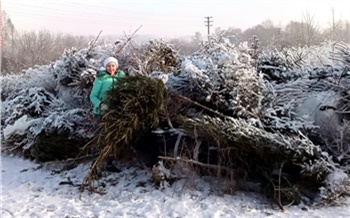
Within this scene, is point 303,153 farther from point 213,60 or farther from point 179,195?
point 213,60

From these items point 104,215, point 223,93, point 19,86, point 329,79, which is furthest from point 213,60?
point 19,86

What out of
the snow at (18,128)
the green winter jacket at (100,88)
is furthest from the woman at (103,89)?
the snow at (18,128)

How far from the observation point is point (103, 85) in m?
6.91

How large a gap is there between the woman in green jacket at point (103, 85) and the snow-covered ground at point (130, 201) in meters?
1.12

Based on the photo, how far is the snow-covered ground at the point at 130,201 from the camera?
5.42 metres

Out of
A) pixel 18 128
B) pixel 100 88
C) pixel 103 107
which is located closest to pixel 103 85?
pixel 100 88

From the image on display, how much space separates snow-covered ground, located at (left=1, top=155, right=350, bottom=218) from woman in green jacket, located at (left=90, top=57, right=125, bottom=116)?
1.12 m

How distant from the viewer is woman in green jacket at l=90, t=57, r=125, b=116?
6.67 meters

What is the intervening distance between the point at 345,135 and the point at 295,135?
2.58 feet

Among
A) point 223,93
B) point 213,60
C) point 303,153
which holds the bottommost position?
point 303,153

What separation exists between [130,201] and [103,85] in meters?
2.00

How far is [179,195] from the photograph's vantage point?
237 inches

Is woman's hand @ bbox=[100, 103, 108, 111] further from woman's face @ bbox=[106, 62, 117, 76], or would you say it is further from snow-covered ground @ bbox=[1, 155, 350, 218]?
snow-covered ground @ bbox=[1, 155, 350, 218]

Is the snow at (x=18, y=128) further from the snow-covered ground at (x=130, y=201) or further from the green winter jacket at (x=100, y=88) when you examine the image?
the green winter jacket at (x=100, y=88)
